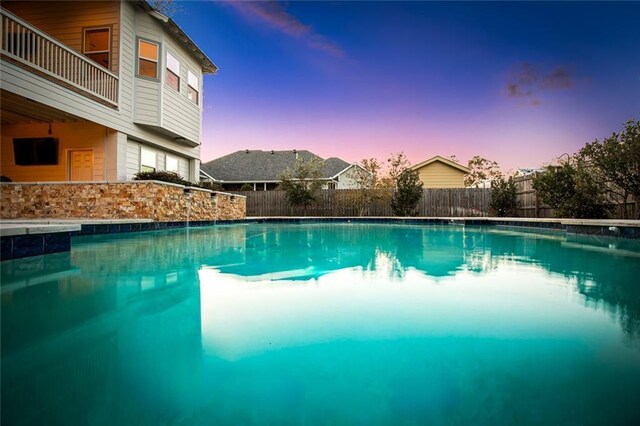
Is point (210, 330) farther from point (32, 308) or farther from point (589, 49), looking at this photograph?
point (589, 49)

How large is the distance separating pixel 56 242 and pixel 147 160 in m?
7.38

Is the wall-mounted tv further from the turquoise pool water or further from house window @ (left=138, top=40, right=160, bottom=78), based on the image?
the turquoise pool water

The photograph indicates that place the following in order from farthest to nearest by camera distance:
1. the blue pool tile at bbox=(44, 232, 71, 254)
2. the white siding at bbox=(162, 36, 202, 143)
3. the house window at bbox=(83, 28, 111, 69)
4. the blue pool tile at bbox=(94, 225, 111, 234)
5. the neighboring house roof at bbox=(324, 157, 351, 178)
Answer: the neighboring house roof at bbox=(324, 157, 351, 178) < the white siding at bbox=(162, 36, 202, 143) < the house window at bbox=(83, 28, 111, 69) < the blue pool tile at bbox=(94, 225, 111, 234) < the blue pool tile at bbox=(44, 232, 71, 254)

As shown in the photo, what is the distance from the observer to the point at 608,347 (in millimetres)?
1351

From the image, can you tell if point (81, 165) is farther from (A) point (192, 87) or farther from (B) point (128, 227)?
(A) point (192, 87)

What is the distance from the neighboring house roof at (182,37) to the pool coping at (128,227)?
19.1ft

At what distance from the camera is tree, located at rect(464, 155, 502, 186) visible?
30788 mm

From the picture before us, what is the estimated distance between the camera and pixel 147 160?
1053 centimetres

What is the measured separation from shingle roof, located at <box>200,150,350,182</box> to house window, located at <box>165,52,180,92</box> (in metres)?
13.0

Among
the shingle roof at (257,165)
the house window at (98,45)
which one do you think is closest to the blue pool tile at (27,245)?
the house window at (98,45)

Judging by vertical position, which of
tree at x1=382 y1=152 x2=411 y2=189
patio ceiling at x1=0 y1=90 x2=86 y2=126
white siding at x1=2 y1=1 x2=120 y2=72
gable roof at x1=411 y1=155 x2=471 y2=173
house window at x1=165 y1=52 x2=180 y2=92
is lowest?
patio ceiling at x1=0 y1=90 x2=86 y2=126

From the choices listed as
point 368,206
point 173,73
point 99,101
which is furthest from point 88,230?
point 368,206

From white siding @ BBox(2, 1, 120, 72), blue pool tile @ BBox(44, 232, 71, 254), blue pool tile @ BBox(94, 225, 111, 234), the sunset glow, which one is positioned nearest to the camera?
blue pool tile @ BBox(44, 232, 71, 254)

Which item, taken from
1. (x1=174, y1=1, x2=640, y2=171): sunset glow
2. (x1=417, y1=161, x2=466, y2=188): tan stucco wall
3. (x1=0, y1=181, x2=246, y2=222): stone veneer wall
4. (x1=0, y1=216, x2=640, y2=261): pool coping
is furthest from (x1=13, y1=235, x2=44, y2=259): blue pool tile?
(x1=417, y1=161, x2=466, y2=188): tan stucco wall
